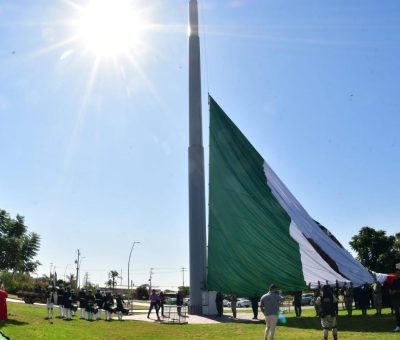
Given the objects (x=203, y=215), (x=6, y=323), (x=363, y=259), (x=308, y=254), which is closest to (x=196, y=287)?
(x=203, y=215)

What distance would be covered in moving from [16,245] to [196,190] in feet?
97.3

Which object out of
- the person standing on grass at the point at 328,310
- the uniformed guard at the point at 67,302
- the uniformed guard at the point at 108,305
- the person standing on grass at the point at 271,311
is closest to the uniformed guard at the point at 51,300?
the uniformed guard at the point at 67,302

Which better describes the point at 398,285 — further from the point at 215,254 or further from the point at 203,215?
the point at 203,215

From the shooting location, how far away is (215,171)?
25.5 meters

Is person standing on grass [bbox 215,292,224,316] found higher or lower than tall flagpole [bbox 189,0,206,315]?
lower

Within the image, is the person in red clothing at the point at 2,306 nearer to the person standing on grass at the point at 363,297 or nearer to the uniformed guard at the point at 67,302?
the uniformed guard at the point at 67,302

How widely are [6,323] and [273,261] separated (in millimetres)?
12315

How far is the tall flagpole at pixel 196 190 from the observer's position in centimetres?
3070

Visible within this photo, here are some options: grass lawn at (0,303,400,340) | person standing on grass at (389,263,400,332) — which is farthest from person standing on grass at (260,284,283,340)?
person standing on grass at (389,263,400,332)

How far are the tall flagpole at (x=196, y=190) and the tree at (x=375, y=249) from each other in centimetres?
3464

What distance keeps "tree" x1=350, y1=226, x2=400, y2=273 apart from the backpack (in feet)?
154

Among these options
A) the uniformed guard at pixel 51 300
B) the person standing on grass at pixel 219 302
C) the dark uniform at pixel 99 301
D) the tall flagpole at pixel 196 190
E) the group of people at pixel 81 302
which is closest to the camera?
the uniformed guard at pixel 51 300

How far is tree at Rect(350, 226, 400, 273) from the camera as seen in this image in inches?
2259

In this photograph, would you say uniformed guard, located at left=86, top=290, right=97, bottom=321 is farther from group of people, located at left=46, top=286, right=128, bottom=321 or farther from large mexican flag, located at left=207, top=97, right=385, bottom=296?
large mexican flag, located at left=207, top=97, right=385, bottom=296
